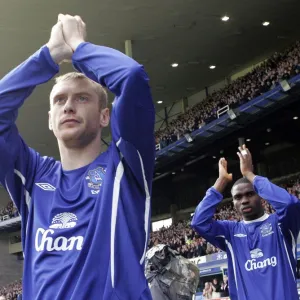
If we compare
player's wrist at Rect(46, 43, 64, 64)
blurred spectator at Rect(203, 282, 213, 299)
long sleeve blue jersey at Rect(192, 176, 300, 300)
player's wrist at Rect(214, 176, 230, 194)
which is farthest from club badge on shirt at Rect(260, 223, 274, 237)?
blurred spectator at Rect(203, 282, 213, 299)

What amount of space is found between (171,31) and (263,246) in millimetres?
15109

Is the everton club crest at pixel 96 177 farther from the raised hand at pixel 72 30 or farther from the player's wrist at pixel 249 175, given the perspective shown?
the player's wrist at pixel 249 175

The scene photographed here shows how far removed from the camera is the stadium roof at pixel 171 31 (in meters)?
15.9

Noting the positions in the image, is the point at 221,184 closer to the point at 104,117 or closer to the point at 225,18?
the point at 104,117

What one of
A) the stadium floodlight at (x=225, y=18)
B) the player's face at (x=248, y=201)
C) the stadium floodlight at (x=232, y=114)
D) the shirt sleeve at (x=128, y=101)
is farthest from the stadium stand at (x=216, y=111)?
the shirt sleeve at (x=128, y=101)

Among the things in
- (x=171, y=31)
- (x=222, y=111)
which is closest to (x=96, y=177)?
(x=171, y=31)

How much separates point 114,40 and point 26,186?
667 inches

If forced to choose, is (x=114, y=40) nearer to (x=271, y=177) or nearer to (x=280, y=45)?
(x=280, y=45)

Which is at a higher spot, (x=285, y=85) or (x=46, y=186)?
(x=285, y=85)

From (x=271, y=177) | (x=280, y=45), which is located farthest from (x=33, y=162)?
(x=271, y=177)

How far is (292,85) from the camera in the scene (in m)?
15.7

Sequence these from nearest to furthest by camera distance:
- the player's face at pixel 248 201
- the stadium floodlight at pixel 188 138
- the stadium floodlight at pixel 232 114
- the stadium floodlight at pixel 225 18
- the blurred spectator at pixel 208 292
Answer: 1. the player's face at pixel 248 201
2. the blurred spectator at pixel 208 292
3. the stadium floodlight at pixel 225 18
4. the stadium floodlight at pixel 232 114
5. the stadium floodlight at pixel 188 138

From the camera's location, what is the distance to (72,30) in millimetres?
1559

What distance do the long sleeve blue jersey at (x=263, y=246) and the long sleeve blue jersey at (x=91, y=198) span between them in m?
1.98
